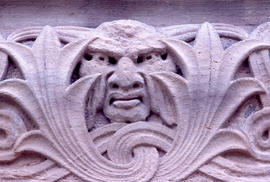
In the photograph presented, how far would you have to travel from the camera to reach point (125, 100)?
2266 millimetres

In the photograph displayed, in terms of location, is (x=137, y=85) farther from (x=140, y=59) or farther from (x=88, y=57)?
(x=88, y=57)

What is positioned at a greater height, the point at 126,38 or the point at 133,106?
the point at 126,38

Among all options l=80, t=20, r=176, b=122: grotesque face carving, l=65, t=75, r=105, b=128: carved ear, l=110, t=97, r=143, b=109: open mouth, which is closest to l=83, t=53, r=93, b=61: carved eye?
l=80, t=20, r=176, b=122: grotesque face carving

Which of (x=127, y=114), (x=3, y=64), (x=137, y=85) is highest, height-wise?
(x=3, y=64)

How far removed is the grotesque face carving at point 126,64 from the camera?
2258mm

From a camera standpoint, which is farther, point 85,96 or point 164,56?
point 164,56

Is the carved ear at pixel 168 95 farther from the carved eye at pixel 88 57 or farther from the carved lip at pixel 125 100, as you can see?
the carved eye at pixel 88 57

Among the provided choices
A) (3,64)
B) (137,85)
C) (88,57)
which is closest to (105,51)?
(88,57)

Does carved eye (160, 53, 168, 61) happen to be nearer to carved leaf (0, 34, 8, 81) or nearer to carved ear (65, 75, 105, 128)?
carved ear (65, 75, 105, 128)

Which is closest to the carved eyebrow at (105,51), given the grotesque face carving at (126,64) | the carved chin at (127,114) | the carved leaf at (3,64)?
the grotesque face carving at (126,64)

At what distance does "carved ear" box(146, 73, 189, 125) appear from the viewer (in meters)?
2.25

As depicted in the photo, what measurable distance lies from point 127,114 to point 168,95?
183 millimetres

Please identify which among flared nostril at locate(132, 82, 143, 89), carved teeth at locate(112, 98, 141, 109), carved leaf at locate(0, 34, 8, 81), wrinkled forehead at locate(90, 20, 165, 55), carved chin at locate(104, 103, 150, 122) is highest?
wrinkled forehead at locate(90, 20, 165, 55)

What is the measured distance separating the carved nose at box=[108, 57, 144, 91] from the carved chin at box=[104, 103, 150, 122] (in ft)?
0.27
